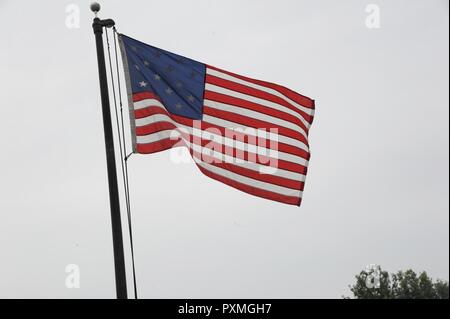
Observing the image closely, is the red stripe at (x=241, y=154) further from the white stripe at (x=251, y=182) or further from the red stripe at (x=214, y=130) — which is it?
the white stripe at (x=251, y=182)

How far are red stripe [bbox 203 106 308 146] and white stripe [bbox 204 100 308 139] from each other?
0.16 ft

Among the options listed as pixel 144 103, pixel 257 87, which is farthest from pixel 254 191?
pixel 144 103

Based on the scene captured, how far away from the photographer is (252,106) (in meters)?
13.1

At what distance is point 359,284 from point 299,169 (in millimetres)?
56418

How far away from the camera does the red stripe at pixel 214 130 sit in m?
11.8

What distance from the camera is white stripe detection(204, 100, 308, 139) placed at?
42.1 feet

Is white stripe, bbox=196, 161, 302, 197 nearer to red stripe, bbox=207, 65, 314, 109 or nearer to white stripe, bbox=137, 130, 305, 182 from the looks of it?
white stripe, bbox=137, 130, 305, 182

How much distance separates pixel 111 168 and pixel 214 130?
9.03 feet

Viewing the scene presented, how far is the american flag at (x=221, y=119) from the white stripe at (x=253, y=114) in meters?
0.02

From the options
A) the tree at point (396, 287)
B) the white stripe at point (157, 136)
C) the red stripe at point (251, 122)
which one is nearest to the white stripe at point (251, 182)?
the white stripe at point (157, 136)
